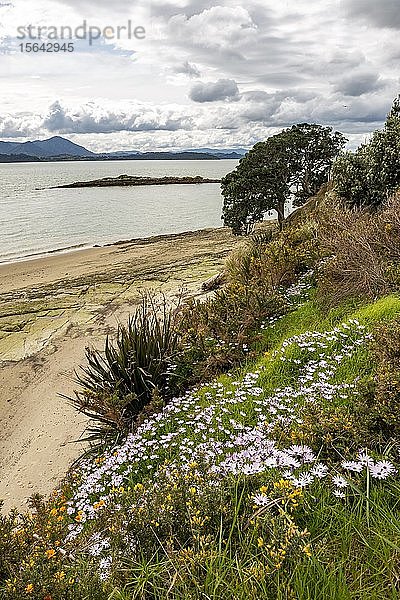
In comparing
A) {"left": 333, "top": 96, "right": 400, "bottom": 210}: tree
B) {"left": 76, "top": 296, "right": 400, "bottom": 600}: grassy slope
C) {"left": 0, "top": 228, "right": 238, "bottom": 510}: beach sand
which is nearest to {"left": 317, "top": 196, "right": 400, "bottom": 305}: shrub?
{"left": 333, "top": 96, "right": 400, "bottom": 210}: tree

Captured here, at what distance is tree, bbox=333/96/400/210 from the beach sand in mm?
4119

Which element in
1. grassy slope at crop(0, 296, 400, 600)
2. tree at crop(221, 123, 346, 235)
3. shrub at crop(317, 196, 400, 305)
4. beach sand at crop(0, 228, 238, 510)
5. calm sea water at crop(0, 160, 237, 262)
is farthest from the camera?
calm sea water at crop(0, 160, 237, 262)

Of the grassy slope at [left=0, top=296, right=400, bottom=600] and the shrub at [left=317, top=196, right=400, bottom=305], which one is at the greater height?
the shrub at [left=317, top=196, right=400, bottom=305]

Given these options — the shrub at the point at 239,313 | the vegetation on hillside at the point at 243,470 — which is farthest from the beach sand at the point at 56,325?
the shrub at the point at 239,313

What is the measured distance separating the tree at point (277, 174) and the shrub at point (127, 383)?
13373mm

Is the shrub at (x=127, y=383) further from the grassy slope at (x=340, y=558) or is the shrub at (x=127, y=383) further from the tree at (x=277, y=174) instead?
the tree at (x=277, y=174)

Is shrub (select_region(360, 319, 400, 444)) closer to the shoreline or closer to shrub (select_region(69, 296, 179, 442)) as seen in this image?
shrub (select_region(69, 296, 179, 442))

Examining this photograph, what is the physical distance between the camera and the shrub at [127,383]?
4871mm

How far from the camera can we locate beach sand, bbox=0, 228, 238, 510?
5676 millimetres

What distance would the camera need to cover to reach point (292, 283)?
771 cm

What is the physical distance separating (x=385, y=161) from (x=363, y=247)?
4.70 metres

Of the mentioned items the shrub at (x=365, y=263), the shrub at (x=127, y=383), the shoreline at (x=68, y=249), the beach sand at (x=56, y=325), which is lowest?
the shoreline at (x=68, y=249)

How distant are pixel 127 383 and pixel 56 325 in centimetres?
557

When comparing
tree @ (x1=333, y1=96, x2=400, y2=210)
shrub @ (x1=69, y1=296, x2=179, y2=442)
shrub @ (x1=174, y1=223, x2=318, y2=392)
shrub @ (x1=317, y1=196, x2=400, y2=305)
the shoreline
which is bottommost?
the shoreline
